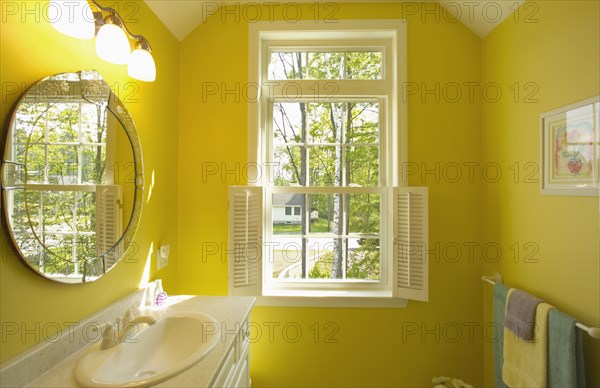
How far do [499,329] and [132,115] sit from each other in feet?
6.70

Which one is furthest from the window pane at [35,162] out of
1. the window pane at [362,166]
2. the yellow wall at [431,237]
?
the window pane at [362,166]

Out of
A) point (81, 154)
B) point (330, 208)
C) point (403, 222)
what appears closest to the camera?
point (81, 154)

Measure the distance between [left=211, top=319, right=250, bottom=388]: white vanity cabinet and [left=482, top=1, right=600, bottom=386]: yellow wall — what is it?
1.34m

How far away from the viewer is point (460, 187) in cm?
158

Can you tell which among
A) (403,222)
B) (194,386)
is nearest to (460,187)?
(403,222)

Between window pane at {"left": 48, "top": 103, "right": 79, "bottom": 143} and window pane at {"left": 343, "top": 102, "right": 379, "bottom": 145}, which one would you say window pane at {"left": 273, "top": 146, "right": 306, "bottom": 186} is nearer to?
window pane at {"left": 343, "top": 102, "right": 379, "bottom": 145}

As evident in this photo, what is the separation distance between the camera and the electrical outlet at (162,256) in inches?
55.4

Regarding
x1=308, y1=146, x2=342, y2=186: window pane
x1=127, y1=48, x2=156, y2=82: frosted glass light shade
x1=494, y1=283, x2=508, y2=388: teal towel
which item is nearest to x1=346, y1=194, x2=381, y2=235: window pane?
x1=308, y1=146, x2=342, y2=186: window pane

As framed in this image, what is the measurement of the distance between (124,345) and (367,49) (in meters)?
1.93

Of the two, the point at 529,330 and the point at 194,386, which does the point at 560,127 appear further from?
the point at 194,386

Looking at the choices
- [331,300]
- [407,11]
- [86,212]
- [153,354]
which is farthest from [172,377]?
[407,11]

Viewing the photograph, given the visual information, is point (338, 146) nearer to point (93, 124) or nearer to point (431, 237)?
point (431, 237)

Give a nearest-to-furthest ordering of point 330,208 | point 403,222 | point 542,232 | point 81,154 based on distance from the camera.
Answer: point 81,154 < point 542,232 < point 403,222 < point 330,208

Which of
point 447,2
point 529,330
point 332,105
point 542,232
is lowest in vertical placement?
point 529,330
